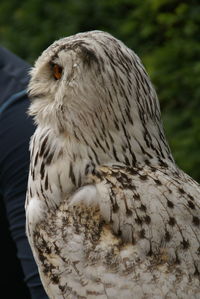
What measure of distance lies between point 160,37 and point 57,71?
13.2ft

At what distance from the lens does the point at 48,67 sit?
366 cm

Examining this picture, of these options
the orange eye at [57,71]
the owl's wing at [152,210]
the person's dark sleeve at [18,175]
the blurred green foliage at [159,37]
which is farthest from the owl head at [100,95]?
the blurred green foliage at [159,37]

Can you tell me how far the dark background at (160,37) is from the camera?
21.3ft

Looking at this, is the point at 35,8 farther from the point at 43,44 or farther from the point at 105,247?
the point at 105,247

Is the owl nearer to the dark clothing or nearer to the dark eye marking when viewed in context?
the dark eye marking

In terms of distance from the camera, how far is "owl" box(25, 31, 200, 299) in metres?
3.40

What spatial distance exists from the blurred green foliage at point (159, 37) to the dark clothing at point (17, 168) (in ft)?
7.30

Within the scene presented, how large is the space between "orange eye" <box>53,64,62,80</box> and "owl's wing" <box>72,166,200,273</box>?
0.40m

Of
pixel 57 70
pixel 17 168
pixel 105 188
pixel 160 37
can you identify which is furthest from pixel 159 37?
pixel 105 188

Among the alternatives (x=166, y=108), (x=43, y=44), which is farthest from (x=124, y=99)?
(x=43, y=44)

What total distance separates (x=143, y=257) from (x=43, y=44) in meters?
5.45

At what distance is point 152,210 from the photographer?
11.2 feet

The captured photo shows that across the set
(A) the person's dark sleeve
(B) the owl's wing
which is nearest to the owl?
(B) the owl's wing

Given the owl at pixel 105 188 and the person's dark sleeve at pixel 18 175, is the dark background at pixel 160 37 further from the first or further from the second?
the owl at pixel 105 188
